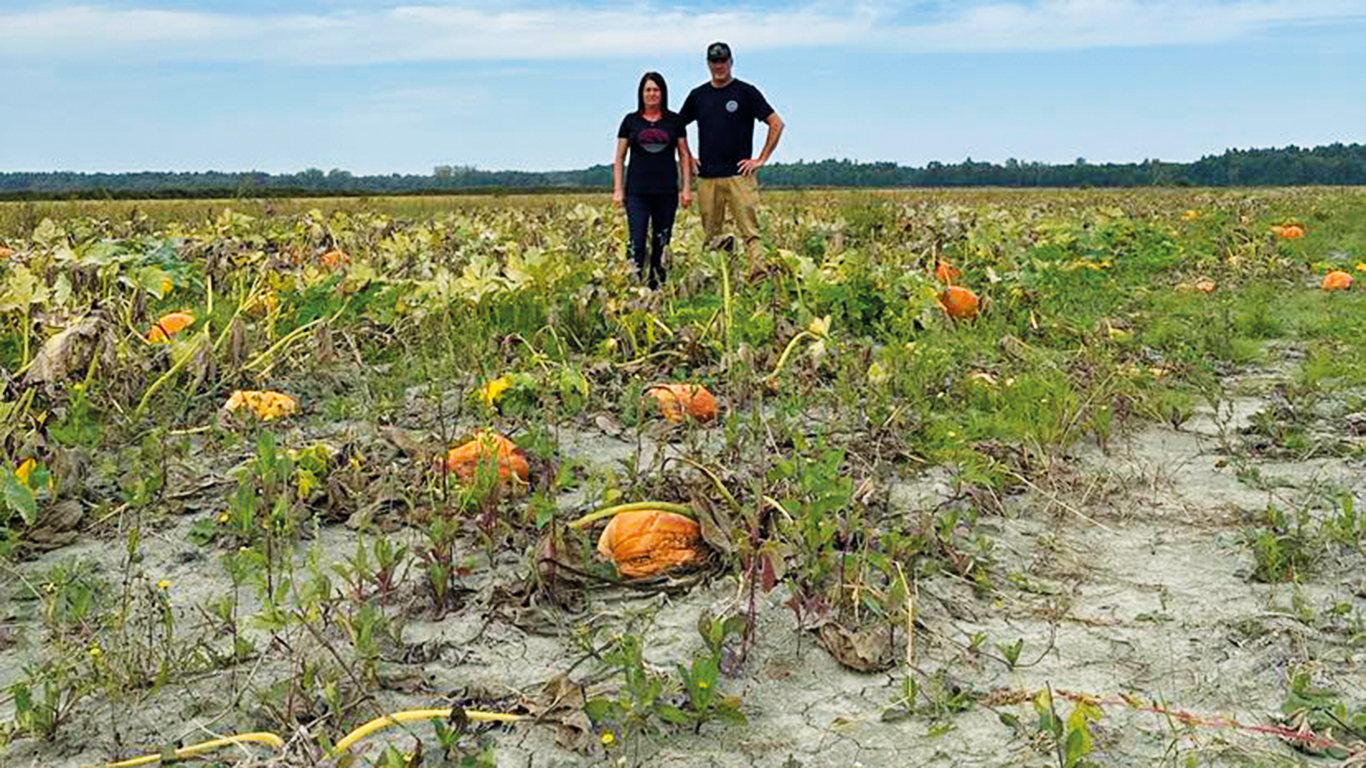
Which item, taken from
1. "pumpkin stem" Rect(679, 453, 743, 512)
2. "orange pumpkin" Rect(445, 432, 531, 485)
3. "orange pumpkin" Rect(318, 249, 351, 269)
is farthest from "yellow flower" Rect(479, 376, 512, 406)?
"orange pumpkin" Rect(318, 249, 351, 269)

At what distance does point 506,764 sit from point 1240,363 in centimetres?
496

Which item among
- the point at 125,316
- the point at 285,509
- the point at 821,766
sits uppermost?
the point at 125,316

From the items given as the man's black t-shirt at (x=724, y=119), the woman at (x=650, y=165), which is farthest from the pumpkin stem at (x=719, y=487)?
the man's black t-shirt at (x=724, y=119)

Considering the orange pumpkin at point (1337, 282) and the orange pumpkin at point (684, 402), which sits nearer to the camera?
the orange pumpkin at point (684, 402)

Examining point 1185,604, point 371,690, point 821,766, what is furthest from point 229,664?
point 1185,604

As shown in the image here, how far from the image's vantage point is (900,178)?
71.4m

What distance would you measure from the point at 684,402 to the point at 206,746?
2.46m

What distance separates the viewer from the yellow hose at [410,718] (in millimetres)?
2295

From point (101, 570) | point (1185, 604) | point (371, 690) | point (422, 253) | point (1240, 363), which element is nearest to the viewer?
point (371, 690)

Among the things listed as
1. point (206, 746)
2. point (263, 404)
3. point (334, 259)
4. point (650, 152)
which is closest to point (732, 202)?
point (650, 152)

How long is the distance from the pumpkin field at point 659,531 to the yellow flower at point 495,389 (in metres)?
0.01

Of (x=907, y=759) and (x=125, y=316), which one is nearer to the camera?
(x=907, y=759)

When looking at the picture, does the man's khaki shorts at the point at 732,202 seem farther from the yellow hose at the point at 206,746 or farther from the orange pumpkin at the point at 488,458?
the yellow hose at the point at 206,746

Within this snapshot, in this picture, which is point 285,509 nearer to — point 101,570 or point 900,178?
point 101,570
